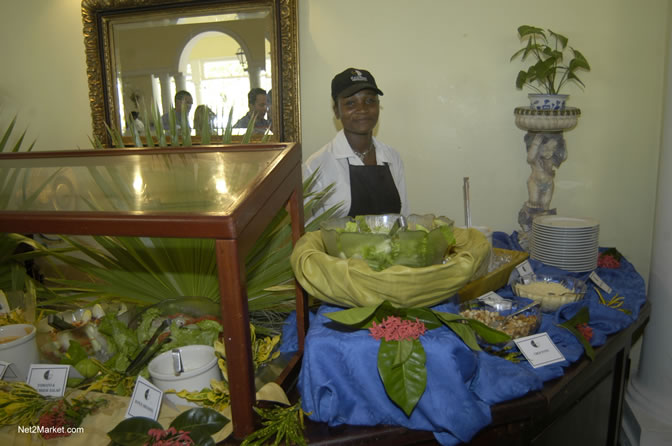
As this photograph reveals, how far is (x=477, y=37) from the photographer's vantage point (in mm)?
2570

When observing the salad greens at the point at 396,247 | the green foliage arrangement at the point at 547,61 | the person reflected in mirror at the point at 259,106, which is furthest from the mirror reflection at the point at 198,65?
the salad greens at the point at 396,247

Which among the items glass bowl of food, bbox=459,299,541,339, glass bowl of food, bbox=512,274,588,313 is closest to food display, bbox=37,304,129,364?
glass bowl of food, bbox=459,299,541,339

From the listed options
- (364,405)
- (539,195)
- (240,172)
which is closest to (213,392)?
(364,405)

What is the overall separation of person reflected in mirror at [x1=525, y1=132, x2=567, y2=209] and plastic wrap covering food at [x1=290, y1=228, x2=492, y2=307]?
1711 millimetres

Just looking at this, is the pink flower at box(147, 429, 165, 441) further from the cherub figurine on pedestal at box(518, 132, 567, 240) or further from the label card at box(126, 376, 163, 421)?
the cherub figurine on pedestal at box(518, 132, 567, 240)

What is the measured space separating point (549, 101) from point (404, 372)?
2000mm

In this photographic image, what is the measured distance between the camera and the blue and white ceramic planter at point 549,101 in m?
2.32

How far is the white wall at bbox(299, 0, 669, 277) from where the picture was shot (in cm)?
247

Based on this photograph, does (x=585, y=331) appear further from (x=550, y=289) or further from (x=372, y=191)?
(x=372, y=191)

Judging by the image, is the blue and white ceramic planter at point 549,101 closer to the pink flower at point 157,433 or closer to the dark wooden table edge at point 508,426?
the dark wooden table edge at point 508,426

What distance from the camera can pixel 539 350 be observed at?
3.56 feet

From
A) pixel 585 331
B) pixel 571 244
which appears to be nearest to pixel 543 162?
pixel 571 244

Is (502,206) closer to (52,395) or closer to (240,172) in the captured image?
(240,172)

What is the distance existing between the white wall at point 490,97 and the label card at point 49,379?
Answer: 2103 millimetres
